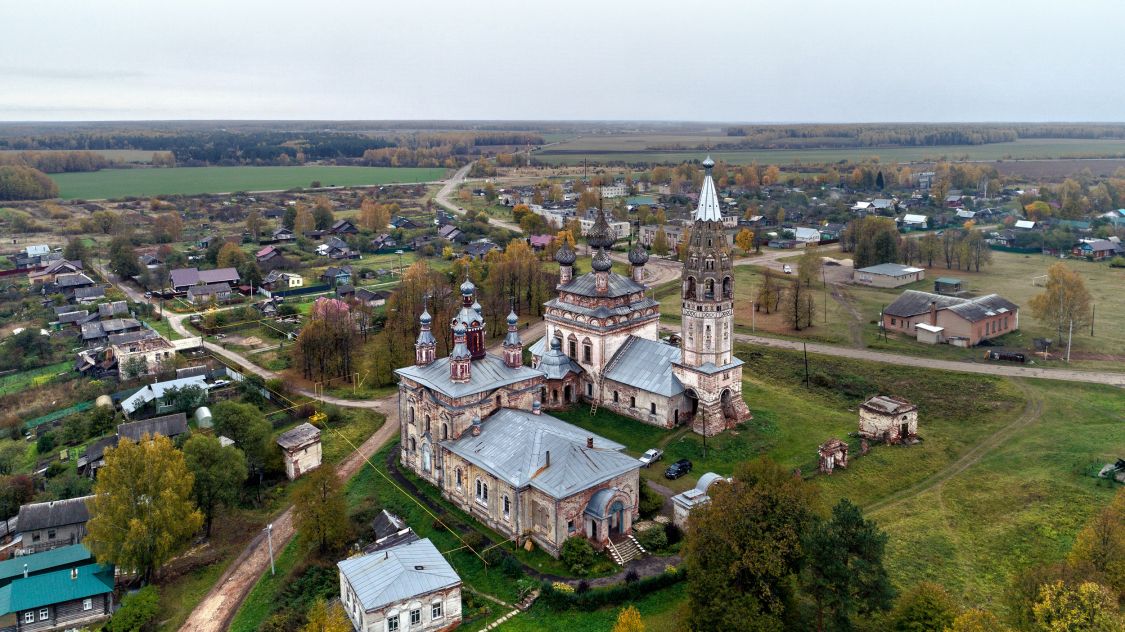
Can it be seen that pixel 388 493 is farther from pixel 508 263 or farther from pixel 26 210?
pixel 26 210

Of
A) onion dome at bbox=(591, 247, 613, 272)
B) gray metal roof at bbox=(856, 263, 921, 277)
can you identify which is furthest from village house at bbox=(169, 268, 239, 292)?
gray metal roof at bbox=(856, 263, 921, 277)

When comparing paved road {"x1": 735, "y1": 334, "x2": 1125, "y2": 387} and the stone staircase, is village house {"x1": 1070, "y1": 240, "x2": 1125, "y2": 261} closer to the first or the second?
paved road {"x1": 735, "y1": 334, "x2": 1125, "y2": 387}

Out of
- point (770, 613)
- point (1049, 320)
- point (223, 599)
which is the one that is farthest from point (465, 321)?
Answer: point (1049, 320)

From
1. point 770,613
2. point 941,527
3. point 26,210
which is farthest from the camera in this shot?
point 26,210

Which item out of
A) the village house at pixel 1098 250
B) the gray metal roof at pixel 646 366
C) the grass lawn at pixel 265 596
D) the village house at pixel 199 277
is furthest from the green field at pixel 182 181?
the grass lawn at pixel 265 596

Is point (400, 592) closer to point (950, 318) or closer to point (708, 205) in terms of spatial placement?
point (708, 205)

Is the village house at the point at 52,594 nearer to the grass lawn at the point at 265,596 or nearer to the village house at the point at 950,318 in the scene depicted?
the grass lawn at the point at 265,596
